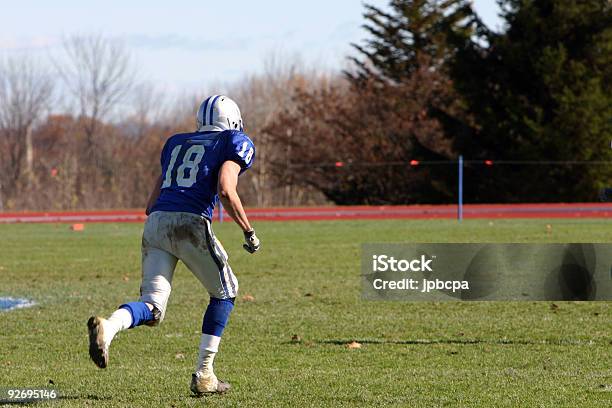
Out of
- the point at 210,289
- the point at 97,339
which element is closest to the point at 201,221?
the point at 210,289

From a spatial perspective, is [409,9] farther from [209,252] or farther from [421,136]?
[209,252]

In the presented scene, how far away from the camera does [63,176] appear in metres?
41.8

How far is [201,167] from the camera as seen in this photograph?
6.72 metres

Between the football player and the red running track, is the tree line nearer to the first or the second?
the red running track

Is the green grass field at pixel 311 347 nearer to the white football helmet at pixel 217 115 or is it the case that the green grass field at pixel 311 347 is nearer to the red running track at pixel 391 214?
the white football helmet at pixel 217 115

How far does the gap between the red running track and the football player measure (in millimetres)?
24490

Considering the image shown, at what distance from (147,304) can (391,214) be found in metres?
27.2

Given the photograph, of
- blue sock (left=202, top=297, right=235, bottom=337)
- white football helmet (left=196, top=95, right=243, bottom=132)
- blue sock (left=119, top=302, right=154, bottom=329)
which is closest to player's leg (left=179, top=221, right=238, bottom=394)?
blue sock (left=202, top=297, right=235, bottom=337)

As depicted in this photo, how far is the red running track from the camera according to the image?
3259 cm

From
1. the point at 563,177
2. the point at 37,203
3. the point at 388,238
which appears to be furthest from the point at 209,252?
the point at 37,203

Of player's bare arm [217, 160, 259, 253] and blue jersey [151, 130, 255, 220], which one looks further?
blue jersey [151, 130, 255, 220]

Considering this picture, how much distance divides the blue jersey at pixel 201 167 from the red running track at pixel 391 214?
24.5 metres

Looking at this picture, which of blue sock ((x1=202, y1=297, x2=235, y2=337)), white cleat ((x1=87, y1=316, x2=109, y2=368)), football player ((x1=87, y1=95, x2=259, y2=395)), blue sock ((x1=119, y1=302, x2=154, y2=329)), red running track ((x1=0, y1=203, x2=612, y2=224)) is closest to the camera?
white cleat ((x1=87, y1=316, x2=109, y2=368))

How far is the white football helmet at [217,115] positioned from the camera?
689cm
